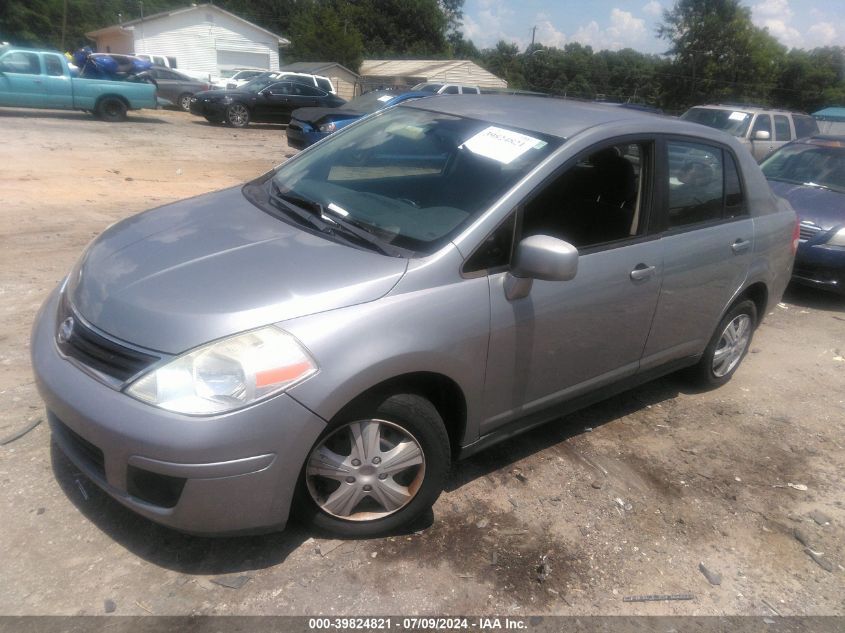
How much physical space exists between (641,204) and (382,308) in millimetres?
1748

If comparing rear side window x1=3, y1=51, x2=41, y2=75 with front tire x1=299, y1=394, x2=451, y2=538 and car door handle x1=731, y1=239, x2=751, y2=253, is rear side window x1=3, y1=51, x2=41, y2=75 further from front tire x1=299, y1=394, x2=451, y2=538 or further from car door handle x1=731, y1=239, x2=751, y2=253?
front tire x1=299, y1=394, x2=451, y2=538

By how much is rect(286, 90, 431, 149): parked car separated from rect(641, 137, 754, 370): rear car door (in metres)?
10.3

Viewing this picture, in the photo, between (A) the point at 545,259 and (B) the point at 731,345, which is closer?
(A) the point at 545,259

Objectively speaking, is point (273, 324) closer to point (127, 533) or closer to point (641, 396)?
point (127, 533)

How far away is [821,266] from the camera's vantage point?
678cm

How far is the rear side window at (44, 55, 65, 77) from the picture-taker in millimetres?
17469

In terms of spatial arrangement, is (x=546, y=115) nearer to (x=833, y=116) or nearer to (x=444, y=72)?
(x=833, y=116)

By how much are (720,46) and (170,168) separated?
4406cm

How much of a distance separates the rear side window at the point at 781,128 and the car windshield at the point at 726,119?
0.81 metres

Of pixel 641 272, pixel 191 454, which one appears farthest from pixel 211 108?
pixel 191 454

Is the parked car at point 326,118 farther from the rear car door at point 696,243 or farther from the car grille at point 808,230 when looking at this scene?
the rear car door at point 696,243

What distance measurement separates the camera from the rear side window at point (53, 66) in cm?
1747

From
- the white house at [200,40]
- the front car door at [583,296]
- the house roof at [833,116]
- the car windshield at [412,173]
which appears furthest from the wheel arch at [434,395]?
the white house at [200,40]

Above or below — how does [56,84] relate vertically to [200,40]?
below
